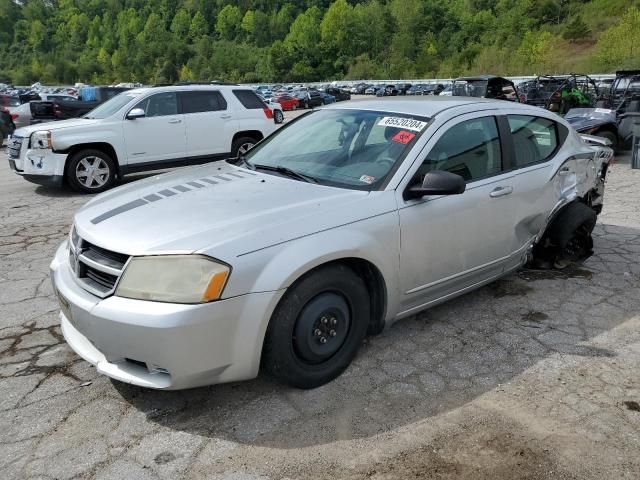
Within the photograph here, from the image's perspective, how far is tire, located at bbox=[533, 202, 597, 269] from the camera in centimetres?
458

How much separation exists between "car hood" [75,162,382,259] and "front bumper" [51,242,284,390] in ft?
0.91

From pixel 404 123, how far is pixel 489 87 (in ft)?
43.3

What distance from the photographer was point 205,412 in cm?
292

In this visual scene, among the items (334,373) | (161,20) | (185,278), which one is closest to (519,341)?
(334,373)

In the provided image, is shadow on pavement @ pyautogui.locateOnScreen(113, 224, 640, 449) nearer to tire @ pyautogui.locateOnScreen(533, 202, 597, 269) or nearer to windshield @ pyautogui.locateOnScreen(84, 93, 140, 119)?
tire @ pyautogui.locateOnScreen(533, 202, 597, 269)

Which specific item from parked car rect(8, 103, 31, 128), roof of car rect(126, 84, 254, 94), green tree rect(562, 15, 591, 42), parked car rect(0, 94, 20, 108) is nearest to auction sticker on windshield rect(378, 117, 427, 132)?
roof of car rect(126, 84, 254, 94)

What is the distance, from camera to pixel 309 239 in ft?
9.45

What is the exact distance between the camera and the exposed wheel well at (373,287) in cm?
319

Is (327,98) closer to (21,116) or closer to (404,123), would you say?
(21,116)

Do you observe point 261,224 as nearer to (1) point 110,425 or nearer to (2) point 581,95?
(1) point 110,425

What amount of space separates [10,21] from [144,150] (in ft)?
586

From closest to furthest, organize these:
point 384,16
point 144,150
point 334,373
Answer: point 334,373 → point 144,150 → point 384,16

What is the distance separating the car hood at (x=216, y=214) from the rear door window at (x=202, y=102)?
6047 mm

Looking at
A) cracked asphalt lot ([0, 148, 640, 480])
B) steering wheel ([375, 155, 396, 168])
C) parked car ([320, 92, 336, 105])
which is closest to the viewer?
cracked asphalt lot ([0, 148, 640, 480])
